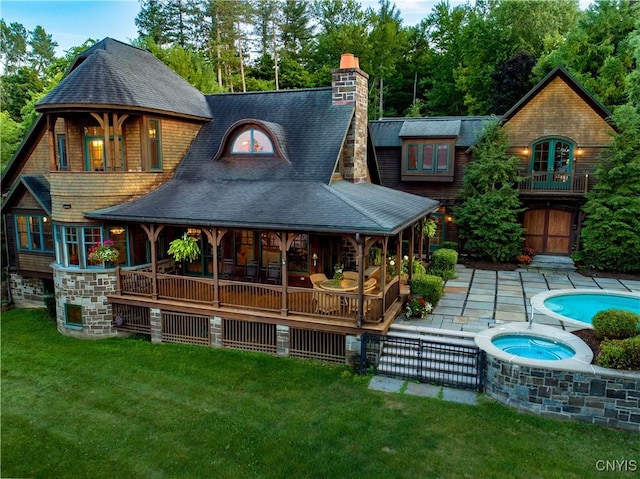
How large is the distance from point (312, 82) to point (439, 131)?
2333cm

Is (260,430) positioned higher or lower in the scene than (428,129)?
lower

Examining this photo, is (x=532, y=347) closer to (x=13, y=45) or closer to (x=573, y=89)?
(x=573, y=89)

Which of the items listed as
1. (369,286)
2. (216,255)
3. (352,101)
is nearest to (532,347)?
(369,286)

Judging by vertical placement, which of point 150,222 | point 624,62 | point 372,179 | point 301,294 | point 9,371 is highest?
point 624,62

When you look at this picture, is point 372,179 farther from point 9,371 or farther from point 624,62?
point 624,62

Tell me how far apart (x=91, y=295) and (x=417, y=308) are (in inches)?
367

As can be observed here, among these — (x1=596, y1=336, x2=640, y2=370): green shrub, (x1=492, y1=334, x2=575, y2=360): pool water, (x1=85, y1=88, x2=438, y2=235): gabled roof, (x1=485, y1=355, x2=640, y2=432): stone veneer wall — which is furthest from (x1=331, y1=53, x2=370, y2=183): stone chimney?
(x1=596, y1=336, x2=640, y2=370): green shrub

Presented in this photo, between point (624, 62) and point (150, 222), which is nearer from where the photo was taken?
point (150, 222)

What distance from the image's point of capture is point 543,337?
34.5ft

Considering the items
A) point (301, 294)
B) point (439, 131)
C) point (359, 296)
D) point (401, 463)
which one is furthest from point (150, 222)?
point (439, 131)

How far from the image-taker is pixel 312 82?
4194 centimetres

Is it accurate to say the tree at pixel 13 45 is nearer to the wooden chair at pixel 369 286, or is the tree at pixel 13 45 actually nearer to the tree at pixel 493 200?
the tree at pixel 493 200

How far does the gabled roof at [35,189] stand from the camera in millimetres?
15781

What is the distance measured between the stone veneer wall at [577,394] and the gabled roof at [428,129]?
14.1 m
